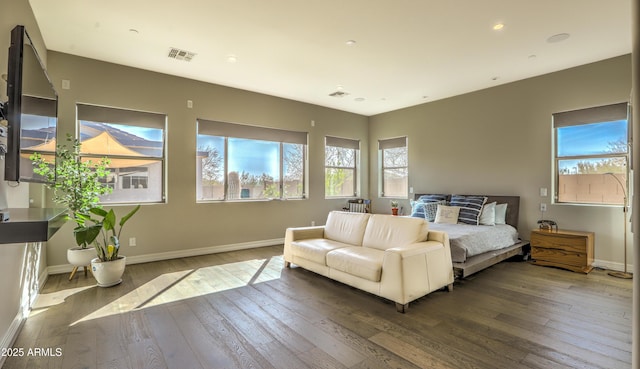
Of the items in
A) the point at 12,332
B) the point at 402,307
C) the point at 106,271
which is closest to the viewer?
the point at 12,332

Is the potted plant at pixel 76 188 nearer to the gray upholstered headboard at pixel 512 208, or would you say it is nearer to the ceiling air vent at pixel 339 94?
the ceiling air vent at pixel 339 94

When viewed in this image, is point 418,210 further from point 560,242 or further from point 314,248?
point 314,248

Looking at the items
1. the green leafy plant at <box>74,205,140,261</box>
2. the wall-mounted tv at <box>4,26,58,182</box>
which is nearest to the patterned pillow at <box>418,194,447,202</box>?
the green leafy plant at <box>74,205,140,261</box>

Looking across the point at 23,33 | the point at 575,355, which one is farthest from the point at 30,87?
the point at 575,355

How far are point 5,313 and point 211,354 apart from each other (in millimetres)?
1533

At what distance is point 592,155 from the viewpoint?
4383mm

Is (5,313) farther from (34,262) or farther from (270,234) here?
(270,234)

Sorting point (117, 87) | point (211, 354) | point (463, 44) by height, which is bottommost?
point (211, 354)

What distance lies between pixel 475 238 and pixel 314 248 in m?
2.16

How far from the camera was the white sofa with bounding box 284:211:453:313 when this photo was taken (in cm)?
286

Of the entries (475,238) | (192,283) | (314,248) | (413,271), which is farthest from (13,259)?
(475,238)

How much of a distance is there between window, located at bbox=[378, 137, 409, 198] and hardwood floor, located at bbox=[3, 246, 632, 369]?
3319 mm

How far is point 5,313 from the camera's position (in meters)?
2.18

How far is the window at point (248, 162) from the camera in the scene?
17.0ft
